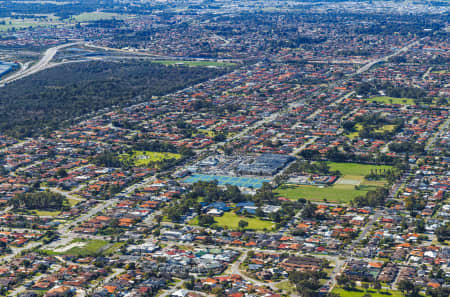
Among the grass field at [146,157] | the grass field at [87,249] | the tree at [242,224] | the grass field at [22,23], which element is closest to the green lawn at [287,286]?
the tree at [242,224]

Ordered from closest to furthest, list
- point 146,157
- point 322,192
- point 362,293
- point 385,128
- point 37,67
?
point 362,293 → point 322,192 → point 146,157 → point 385,128 → point 37,67

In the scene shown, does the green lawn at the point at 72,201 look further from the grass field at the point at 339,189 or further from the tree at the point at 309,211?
the tree at the point at 309,211

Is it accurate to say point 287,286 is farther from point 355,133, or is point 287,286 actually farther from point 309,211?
point 355,133

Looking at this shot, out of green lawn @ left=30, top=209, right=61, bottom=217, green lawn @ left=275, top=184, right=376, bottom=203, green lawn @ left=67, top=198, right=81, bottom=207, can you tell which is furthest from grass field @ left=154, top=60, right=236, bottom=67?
green lawn @ left=30, top=209, right=61, bottom=217

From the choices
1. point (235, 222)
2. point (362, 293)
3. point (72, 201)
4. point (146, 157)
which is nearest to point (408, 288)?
point (362, 293)

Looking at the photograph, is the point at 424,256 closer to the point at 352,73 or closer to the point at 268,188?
the point at 268,188

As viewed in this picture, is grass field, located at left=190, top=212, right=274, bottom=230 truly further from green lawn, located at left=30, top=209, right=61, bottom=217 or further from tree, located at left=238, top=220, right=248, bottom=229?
green lawn, located at left=30, top=209, right=61, bottom=217
